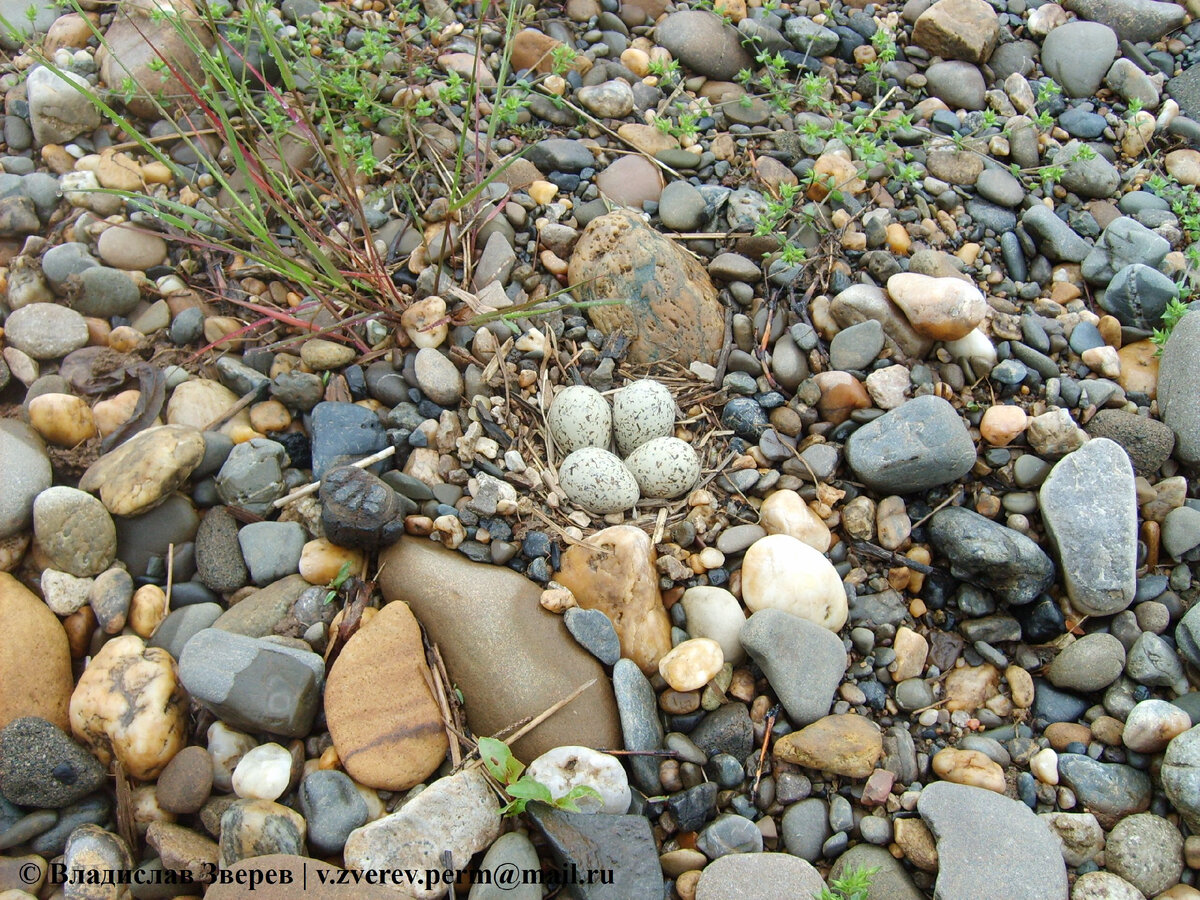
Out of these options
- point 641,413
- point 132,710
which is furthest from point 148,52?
point 132,710

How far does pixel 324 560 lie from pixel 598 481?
910 millimetres

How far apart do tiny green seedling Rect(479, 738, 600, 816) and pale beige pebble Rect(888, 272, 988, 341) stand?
2.01 m

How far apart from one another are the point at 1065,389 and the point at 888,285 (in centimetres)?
74

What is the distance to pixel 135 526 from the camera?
8.39 ft

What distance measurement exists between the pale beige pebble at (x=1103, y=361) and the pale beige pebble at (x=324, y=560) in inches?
108

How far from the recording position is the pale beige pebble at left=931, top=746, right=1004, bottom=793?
90.4 inches

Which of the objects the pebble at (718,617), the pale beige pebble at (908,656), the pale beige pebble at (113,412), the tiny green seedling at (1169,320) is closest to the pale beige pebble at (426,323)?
the pale beige pebble at (113,412)

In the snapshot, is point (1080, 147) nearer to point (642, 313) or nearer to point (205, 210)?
point (642, 313)

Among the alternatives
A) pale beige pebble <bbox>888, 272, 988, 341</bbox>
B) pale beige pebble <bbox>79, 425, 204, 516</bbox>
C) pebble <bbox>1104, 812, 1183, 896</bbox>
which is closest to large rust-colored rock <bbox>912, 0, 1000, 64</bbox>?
pale beige pebble <bbox>888, 272, 988, 341</bbox>

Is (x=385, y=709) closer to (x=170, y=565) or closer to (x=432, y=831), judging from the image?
(x=432, y=831)

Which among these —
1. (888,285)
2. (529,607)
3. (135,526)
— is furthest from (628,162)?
(135,526)

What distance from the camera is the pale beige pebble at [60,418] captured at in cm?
263

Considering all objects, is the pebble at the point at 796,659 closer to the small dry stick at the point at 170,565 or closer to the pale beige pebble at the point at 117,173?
the small dry stick at the point at 170,565

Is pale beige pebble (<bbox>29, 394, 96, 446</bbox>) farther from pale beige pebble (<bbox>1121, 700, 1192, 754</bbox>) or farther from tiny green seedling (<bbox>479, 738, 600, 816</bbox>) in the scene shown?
pale beige pebble (<bbox>1121, 700, 1192, 754</bbox>)
